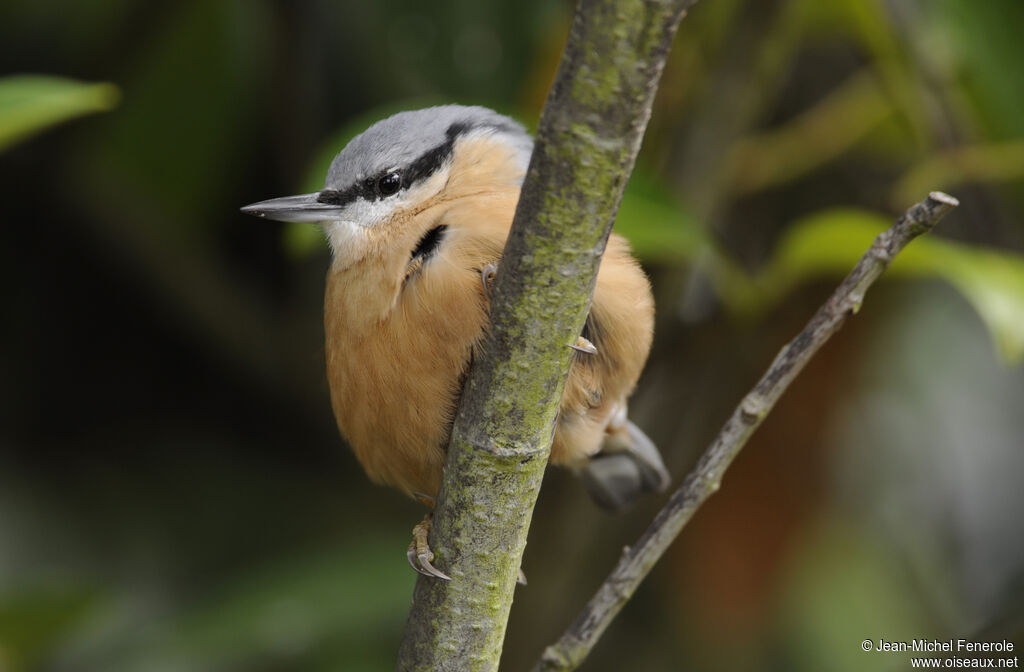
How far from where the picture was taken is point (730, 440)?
1.42 m

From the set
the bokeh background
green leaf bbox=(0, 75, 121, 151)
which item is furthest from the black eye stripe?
the bokeh background

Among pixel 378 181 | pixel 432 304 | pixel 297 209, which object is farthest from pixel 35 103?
pixel 432 304

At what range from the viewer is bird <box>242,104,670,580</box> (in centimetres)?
158

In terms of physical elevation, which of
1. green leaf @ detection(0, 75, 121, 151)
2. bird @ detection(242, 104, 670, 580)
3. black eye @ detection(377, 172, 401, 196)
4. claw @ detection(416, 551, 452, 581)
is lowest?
claw @ detection(416, 551, 452, 581)

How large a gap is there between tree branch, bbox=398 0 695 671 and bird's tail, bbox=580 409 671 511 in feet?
2.92

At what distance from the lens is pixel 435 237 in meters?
1.66

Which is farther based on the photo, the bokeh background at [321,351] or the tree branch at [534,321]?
the bokeh background at [321,351]

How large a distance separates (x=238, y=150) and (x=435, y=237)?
181cm

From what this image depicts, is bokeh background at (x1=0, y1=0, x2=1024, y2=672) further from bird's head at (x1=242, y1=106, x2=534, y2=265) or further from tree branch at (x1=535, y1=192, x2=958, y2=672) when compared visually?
tree branch at (x1=535, y1=192, x2=958, y2=672)

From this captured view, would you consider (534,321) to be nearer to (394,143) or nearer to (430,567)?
(430,567)

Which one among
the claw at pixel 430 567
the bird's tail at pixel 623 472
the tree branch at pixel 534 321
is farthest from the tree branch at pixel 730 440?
the bird's tail at pixel 623 472

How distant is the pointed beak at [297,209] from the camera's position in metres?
1.92

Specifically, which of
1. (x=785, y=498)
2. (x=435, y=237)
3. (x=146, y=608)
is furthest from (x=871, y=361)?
(x=146, y=608)

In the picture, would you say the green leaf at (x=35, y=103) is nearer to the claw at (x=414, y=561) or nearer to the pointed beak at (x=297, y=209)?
the pointed beak at (x=297, y=209)
